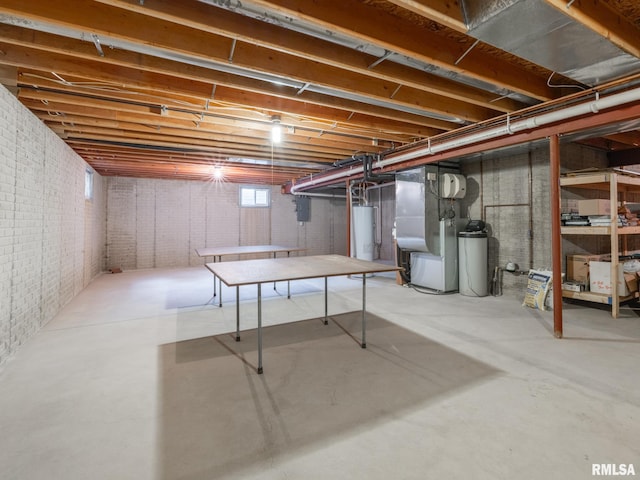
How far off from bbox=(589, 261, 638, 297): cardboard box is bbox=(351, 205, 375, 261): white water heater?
12.7 ft

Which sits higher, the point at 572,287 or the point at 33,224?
the point at 33,224

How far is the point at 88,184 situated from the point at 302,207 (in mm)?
5647

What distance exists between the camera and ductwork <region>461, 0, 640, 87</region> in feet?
5.79

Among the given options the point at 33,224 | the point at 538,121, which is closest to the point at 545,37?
the point at 538,121

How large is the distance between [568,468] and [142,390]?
2600 millimetres

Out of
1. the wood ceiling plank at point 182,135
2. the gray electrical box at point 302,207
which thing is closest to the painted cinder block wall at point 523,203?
the wood ceiling plank at point 182,135

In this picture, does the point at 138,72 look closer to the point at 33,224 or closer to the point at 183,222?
the point at 33,224

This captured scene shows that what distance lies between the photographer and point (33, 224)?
10.7 ft

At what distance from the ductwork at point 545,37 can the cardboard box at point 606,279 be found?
249cm

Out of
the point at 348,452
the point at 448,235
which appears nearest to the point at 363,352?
the point at 348,452

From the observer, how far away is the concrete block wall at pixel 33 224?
268 cm

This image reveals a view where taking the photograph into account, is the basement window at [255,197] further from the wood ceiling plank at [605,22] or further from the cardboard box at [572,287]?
the wood ceiling plank at [605,22]

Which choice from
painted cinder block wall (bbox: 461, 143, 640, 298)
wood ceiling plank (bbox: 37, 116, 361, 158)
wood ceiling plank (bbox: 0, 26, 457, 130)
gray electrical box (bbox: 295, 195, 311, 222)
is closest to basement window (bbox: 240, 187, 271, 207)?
gray electrical box (bbox: 295, 195, 311, 222)

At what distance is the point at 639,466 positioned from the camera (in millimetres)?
1479
